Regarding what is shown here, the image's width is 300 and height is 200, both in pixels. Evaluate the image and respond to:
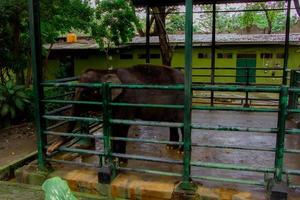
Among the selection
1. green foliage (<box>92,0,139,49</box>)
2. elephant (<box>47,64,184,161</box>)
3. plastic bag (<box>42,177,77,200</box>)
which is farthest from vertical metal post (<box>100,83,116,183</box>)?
green foliage (<box>92,0,139,49</box>)

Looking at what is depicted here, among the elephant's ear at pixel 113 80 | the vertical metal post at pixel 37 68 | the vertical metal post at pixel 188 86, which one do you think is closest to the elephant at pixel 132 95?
the elephant's ear at pixel 113 80

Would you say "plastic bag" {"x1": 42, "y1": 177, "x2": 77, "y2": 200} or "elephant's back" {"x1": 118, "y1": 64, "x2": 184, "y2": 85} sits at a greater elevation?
"elephant's back" {"x1": 118, "y1": 64, "x2": 184, "y2": 85}

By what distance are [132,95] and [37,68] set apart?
1204mm

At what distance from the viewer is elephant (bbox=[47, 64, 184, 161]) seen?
165 inches

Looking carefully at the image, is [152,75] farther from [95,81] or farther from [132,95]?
[95,81]

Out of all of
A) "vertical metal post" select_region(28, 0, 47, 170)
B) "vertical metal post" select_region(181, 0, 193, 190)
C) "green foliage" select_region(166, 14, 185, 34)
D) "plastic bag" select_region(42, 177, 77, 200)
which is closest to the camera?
"plastic bag" select_region(42, 177, 77, 200)

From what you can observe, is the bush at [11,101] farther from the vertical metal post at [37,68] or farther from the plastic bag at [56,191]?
Answer: the plastic bag at [56,191]

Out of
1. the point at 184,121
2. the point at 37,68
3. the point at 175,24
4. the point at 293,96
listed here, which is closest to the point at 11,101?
the point at 37,68

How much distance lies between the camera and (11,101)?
7688mm

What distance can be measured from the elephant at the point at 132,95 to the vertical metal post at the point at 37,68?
183mm

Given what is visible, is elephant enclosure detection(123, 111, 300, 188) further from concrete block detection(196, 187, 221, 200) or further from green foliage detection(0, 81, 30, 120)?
green foliage detection(0, 81, 30, 120)

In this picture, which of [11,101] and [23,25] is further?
[23,25]

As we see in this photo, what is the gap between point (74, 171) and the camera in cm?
414

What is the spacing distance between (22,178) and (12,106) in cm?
388
